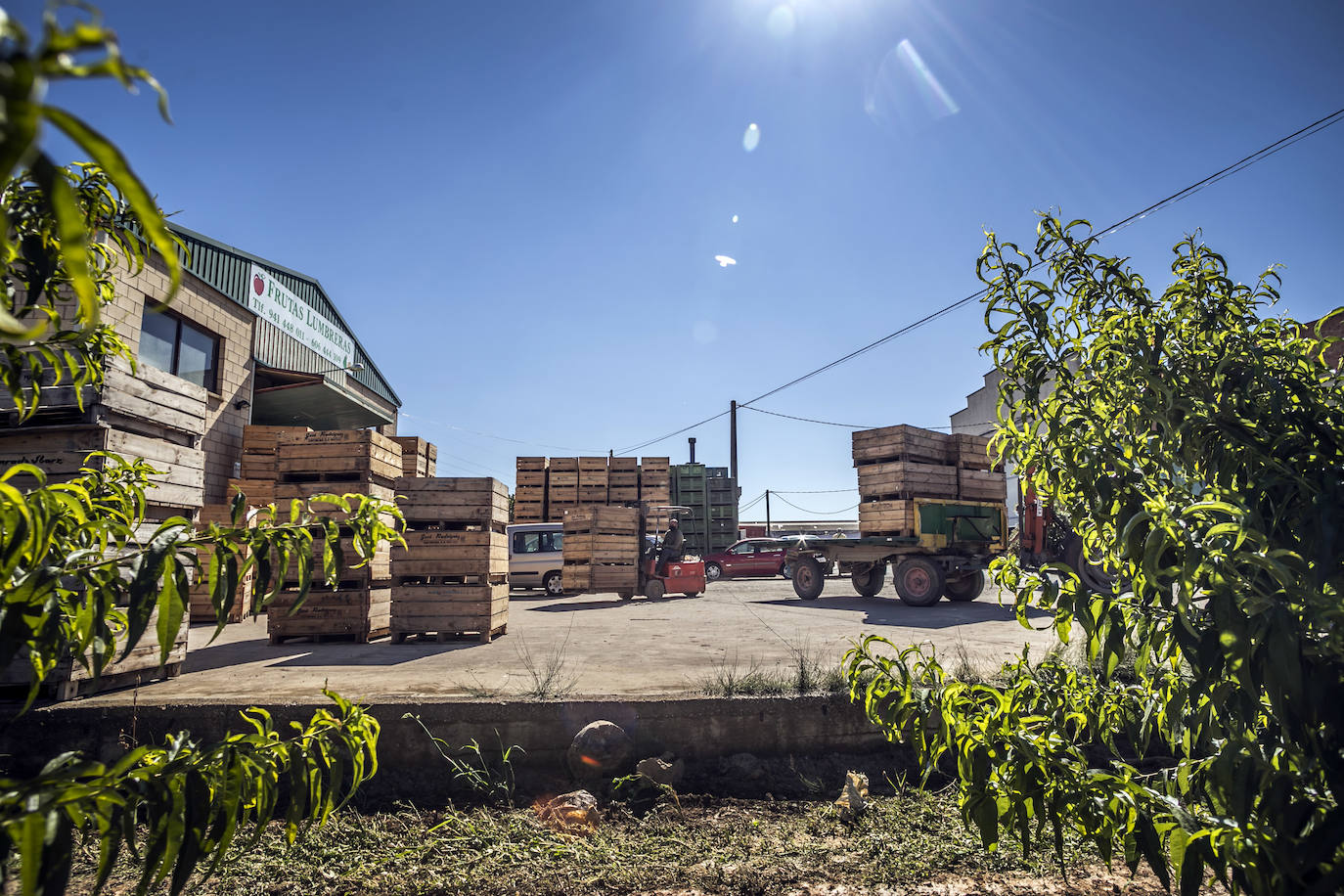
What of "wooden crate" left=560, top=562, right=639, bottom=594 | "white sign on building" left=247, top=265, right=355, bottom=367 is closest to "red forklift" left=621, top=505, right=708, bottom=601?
"wooden crate" left=560, top=562, right=639, bottom=594

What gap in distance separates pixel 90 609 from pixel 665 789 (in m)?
3.49

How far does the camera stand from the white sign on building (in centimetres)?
1698

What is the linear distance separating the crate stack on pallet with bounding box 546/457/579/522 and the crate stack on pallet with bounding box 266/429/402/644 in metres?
11.7

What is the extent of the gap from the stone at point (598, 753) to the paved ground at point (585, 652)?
418mm

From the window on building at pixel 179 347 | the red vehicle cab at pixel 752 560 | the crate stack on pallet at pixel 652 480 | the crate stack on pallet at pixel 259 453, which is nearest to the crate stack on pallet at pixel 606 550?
the crate stack on pallet at pixel 652 480

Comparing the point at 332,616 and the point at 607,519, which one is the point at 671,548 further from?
Answer: the point at 332,616

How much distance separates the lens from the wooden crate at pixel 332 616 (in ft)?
25.8

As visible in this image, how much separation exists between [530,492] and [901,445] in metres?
11.3

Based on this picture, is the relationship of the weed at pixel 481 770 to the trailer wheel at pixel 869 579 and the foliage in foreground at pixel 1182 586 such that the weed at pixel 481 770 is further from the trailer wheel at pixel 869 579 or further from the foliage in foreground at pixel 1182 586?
the trailer wheel at pixel 869 579

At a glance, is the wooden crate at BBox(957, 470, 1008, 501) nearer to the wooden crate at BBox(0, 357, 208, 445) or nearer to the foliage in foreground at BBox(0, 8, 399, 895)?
the wooden crate at BBox(0, 357, 208, 445)

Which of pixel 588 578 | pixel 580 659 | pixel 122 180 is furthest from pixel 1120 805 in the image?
pixel 588 578

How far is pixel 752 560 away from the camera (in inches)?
918

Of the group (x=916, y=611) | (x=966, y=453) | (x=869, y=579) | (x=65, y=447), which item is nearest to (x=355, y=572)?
(x=65, y=447)

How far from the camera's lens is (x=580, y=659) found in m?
6.72
